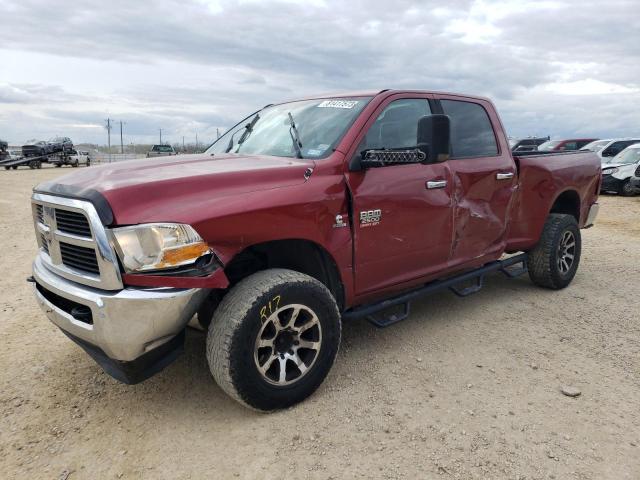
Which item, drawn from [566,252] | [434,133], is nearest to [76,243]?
[434,133]

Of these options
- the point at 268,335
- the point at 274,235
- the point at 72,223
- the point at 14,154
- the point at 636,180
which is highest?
the point at 72,223

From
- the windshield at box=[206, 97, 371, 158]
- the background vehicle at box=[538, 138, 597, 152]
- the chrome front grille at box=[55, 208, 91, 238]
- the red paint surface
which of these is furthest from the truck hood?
the background vehicle at box=[538, 138, 597, 152]

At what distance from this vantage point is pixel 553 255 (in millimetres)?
4961

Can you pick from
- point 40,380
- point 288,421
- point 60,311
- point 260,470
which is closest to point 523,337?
point 288,421

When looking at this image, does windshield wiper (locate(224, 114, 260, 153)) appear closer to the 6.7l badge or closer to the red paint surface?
the red paint surface

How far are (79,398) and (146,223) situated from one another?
1449mm

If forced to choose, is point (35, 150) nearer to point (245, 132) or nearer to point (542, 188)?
point (245, 132)

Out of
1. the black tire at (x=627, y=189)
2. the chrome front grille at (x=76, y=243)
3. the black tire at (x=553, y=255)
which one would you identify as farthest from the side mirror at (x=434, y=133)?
the black tire at (x=627, y=189)

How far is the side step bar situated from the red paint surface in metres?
0.10

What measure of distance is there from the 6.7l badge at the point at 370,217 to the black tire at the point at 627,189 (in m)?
14.1

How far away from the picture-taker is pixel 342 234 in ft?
10.2

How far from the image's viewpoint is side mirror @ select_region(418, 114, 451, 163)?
10.3 ft

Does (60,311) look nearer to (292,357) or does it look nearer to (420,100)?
(292,357)

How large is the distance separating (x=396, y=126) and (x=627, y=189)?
13.8 meters
